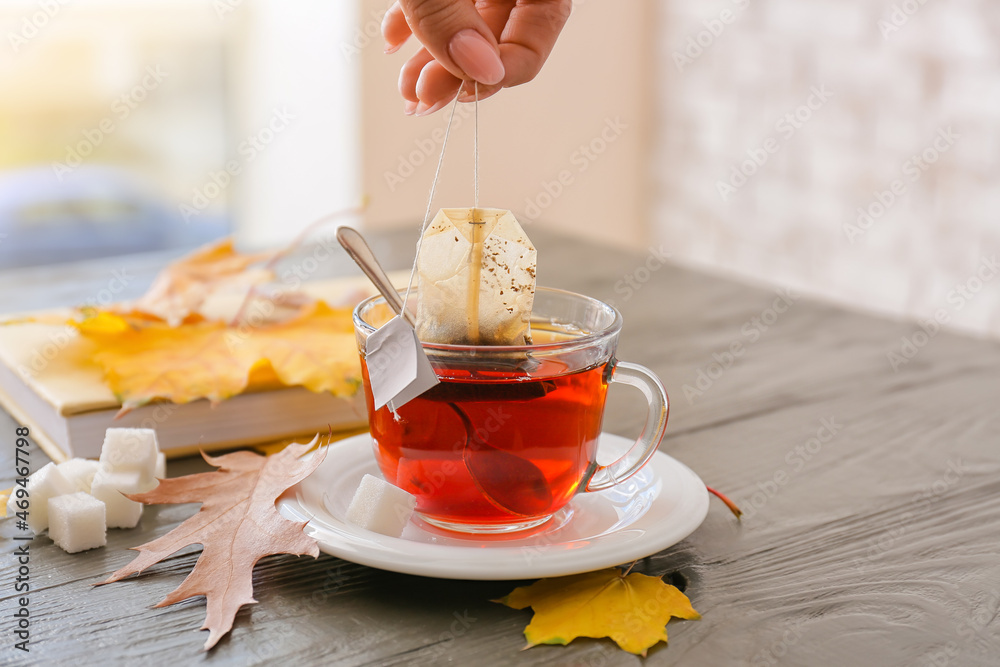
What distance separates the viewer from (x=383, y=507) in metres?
0.62

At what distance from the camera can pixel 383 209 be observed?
3195mm

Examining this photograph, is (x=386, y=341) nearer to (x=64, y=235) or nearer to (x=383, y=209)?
(x=383, y=209)

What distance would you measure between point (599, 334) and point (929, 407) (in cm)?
Answer: 53

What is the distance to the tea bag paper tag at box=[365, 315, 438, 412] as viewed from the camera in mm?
579

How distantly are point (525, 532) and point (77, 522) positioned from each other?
0.99ft

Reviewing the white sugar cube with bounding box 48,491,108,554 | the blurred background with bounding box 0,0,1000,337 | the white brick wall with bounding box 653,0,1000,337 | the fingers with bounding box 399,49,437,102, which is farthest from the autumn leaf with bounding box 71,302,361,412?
the white brick wall with bounding box 653,0,1000,337

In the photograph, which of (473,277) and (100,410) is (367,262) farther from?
(100,410)

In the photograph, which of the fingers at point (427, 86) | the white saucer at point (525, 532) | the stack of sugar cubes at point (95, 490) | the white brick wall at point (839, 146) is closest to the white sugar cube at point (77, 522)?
the stack of sugar cubes at point (95, 490)

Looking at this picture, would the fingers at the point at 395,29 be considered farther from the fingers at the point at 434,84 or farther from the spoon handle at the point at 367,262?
the spoon handle at the point at 367,262

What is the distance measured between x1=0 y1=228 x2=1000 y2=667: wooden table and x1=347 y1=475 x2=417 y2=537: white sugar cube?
0.03 meters

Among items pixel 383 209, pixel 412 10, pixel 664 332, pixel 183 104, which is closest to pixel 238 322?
pixel 412 10

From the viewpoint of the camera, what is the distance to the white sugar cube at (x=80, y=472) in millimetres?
720

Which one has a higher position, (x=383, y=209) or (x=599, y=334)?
(x=599, y=334)

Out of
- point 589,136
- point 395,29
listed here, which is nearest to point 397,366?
point 395,29
